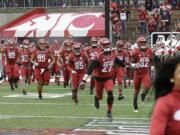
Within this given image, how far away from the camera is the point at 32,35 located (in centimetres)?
3788

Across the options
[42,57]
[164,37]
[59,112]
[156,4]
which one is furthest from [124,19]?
[59,112]

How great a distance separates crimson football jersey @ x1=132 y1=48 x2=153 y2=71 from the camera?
16.6 m

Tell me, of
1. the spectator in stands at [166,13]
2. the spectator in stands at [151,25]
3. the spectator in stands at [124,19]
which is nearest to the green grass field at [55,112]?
the spectator in stands at [151,25]

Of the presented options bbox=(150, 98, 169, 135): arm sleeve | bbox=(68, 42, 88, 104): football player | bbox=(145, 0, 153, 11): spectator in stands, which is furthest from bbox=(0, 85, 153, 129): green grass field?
bbox=(145, 0, 153, 11): spectator in stands

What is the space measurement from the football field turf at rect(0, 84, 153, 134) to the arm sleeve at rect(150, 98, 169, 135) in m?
7.06

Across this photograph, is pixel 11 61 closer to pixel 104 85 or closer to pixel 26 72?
pixel 26 72

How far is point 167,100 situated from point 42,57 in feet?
50.1

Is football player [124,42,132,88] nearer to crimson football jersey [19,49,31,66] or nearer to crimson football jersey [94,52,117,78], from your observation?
crimson football jersey [19,49,31,66]

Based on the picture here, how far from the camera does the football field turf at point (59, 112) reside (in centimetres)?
1382

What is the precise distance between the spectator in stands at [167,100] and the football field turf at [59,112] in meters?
6.94

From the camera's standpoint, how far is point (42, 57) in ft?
65.9

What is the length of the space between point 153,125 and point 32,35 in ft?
109

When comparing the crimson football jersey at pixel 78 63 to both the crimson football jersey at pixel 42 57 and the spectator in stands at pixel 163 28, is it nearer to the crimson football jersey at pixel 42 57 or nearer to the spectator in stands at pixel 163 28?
the crimson football jersey at pixel 42 57

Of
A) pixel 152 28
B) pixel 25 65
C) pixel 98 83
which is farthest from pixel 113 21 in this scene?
pixel 98 83
